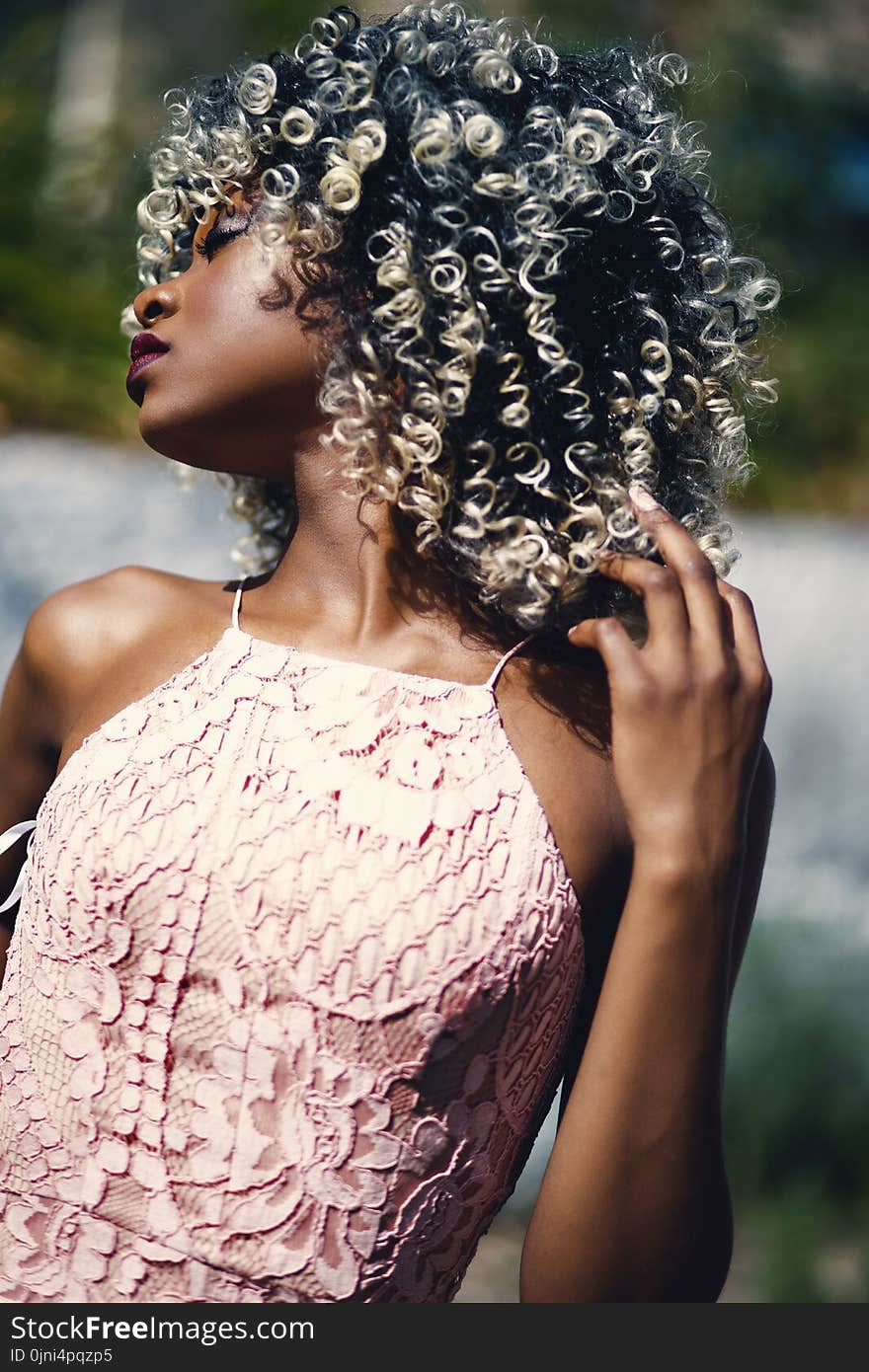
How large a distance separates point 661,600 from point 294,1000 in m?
0.61

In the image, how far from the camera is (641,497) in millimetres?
1619

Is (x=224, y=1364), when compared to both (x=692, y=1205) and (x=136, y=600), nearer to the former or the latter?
(x=692, y=1205)

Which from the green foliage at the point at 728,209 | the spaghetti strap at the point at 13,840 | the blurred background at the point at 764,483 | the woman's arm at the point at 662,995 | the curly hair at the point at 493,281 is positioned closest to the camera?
the woman's arm at the point at 662,995

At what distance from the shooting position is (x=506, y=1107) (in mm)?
1544

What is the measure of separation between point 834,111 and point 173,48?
390 centimetres

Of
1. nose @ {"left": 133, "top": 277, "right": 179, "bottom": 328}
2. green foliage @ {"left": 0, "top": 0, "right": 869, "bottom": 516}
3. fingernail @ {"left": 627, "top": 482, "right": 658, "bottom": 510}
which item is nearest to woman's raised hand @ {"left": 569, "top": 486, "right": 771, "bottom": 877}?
fingernail @ {"left": 627, "top": 482, "right": 658, "bottom": 510}

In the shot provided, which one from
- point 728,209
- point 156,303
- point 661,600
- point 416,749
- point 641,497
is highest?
point 728,209

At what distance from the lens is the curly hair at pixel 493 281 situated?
1590mm

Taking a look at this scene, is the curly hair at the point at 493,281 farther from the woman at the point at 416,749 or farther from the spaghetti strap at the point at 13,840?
the spaghetti strap at the point at 13,840

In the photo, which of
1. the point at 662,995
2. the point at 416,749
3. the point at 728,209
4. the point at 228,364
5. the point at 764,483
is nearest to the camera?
the point at 662,995

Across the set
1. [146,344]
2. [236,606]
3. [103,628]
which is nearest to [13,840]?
[103,628]

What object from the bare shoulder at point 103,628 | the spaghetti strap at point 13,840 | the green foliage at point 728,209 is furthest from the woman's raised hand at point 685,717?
the green foliage at point 728,209

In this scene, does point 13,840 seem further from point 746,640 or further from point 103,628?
point 746,640

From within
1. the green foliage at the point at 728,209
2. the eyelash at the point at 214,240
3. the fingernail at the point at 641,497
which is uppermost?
the green foliage at the point at 728,209
